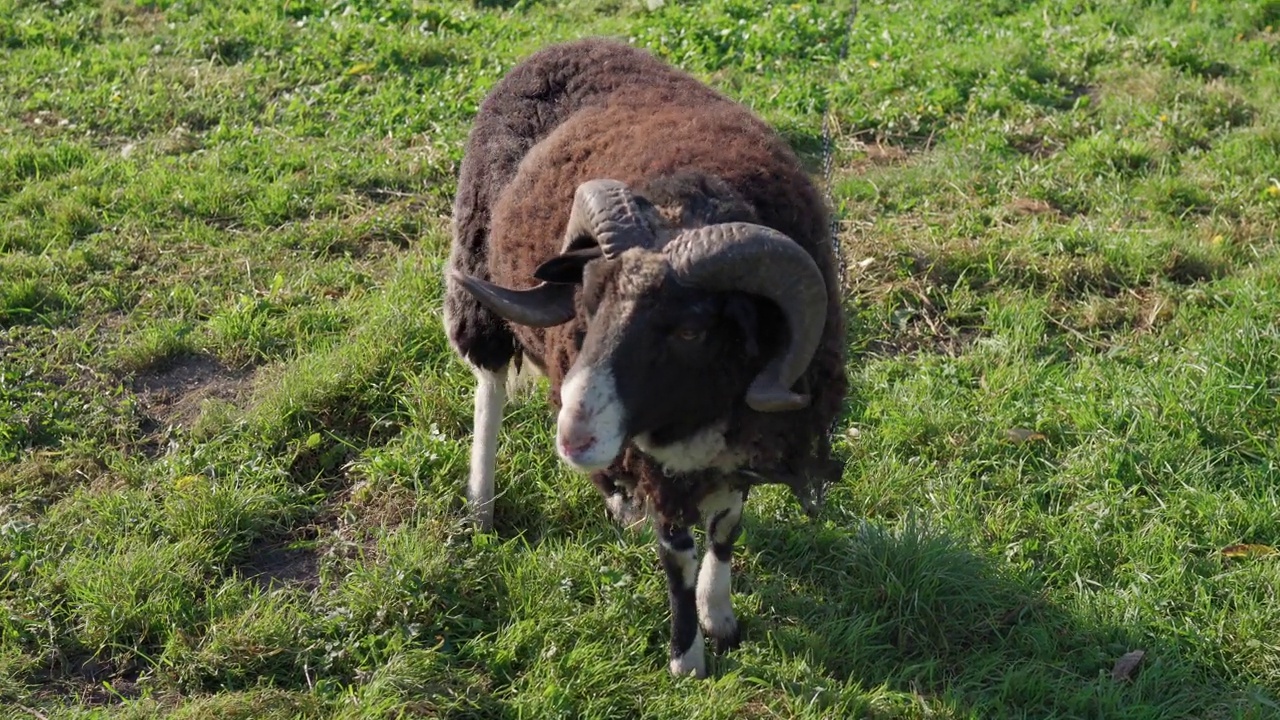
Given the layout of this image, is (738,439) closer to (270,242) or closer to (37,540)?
(37,540)

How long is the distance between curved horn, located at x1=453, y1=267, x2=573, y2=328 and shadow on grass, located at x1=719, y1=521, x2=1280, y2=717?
1.39 m

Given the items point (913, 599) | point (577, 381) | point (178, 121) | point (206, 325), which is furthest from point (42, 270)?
point (913, 599)

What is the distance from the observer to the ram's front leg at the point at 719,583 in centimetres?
420

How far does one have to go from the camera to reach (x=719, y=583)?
4.25 metres

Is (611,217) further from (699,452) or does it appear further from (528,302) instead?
(699,452)

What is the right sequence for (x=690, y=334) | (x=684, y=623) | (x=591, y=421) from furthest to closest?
(x=684, y=623)
(x=690, y=334)
(x=591, y=421)

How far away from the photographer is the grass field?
404cm

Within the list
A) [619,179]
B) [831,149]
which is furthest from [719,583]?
[831,149]

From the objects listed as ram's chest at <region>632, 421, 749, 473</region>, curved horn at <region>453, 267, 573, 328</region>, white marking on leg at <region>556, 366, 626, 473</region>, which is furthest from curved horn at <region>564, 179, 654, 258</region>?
ram's chest at <region>632, 421, 749, 473</region>

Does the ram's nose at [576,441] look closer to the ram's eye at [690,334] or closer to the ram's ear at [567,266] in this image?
the ram's eye at [690,334]

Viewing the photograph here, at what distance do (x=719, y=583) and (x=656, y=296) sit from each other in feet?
4.39

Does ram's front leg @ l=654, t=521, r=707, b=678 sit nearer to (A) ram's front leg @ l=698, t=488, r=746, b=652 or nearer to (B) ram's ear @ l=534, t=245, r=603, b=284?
(A) ram's front leg @ l=698, t=488, r=746, b=652

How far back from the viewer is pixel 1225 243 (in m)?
6.23

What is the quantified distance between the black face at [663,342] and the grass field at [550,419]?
42.2 inches
